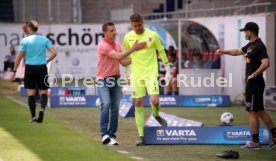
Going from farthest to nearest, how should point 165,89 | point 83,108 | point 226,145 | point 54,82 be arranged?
point 165,89
point 54,82
point 83,108
point 226,145

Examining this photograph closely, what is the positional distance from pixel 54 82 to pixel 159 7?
639 inches

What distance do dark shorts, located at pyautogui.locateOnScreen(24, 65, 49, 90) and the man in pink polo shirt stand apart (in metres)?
3.40

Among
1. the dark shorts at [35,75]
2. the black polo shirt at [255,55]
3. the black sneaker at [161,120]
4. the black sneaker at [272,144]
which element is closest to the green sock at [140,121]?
the black sneaker at [161,120]

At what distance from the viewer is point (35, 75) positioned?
17.1 m

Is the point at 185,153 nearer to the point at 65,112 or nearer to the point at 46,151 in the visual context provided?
the point at 46,151

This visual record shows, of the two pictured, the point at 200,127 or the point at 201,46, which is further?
the point at 201,46

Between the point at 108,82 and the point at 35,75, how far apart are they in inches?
140

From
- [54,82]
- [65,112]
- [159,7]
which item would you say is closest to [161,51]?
[65,112]

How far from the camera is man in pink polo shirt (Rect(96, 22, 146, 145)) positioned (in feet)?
45.2

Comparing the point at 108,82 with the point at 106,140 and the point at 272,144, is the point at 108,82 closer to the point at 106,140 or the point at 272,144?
the point at 106,140

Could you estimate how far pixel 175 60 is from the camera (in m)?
26.4

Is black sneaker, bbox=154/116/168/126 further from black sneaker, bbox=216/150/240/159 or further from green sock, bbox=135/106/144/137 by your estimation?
black sneaker, bbox=216/150/240/159

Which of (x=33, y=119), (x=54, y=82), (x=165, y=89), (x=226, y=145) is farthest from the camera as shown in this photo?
(x=165, y=89)

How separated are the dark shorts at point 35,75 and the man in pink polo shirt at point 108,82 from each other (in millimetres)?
3402
